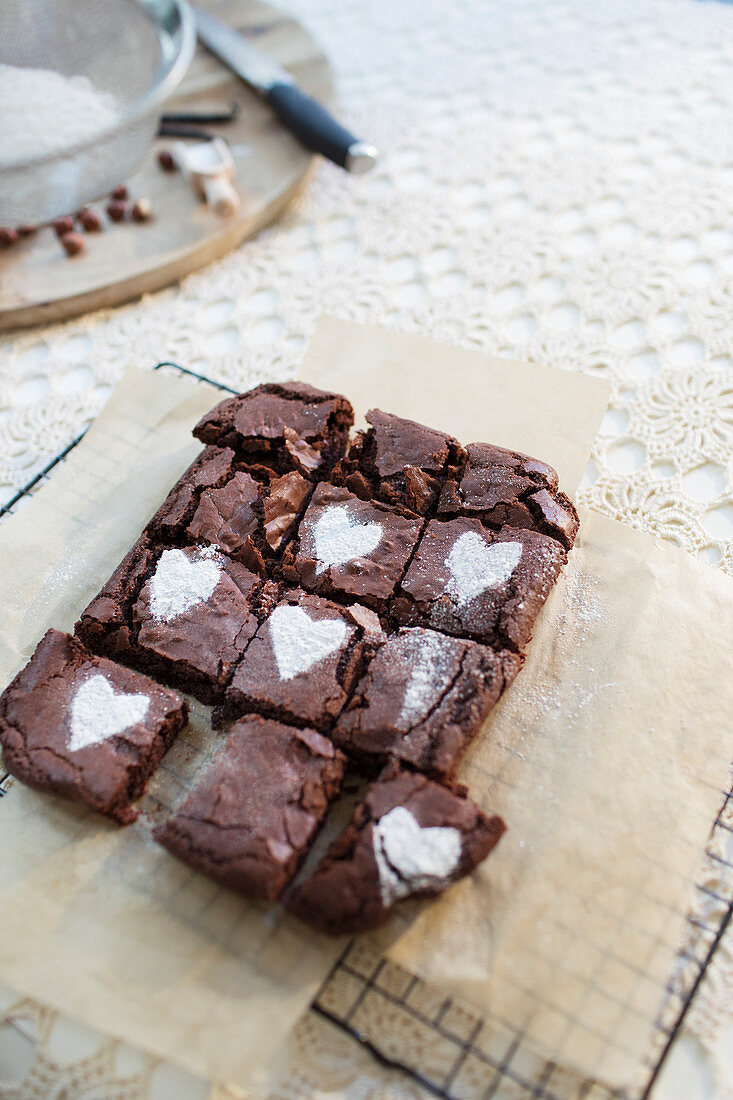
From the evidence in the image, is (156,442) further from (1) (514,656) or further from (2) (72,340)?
(1) (514,656)

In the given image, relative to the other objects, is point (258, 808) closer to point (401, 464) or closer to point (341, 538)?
point (341, 538)

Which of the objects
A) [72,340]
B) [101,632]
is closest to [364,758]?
[101,632]

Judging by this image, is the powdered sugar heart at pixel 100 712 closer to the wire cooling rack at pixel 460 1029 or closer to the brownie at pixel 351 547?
the brownie at pixel 351 547

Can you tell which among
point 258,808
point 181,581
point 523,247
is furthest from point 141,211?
point 258,808

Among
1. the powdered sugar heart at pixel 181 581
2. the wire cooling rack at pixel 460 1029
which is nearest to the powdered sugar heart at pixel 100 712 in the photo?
the powdered sugar heart at pixel 181 581

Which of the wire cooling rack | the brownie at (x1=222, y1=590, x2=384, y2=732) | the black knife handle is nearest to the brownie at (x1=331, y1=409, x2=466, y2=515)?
the brownie at (x1=222, y1=590, x2=384, y2=732)
